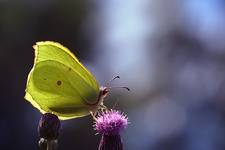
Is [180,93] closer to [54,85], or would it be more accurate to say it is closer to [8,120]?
[8,120]

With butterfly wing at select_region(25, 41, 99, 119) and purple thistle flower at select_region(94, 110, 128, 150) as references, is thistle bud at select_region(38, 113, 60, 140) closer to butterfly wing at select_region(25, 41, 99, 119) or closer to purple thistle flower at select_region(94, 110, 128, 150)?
butterfly wing at select_region(25, 41, 99, 119)

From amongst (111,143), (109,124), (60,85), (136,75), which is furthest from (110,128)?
(136,75)

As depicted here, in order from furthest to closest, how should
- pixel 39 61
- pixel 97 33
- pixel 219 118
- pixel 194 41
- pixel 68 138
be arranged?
pixel 97 33, pixel 194 41, pixel 68 138, pixel 219 118, pixel 39 61

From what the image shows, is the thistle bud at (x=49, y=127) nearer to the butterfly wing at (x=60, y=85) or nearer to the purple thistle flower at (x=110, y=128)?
the butterfly wing at (x=60, y=85)

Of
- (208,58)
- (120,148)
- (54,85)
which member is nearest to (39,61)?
(54,85)

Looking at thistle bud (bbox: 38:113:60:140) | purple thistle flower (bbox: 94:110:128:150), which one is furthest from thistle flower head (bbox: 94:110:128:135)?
thistle bud (bbox: 38:113:60:140)

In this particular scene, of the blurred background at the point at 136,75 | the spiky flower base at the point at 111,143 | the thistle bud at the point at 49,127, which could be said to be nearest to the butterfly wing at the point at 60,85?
the thistle bud at the point at 49,127
